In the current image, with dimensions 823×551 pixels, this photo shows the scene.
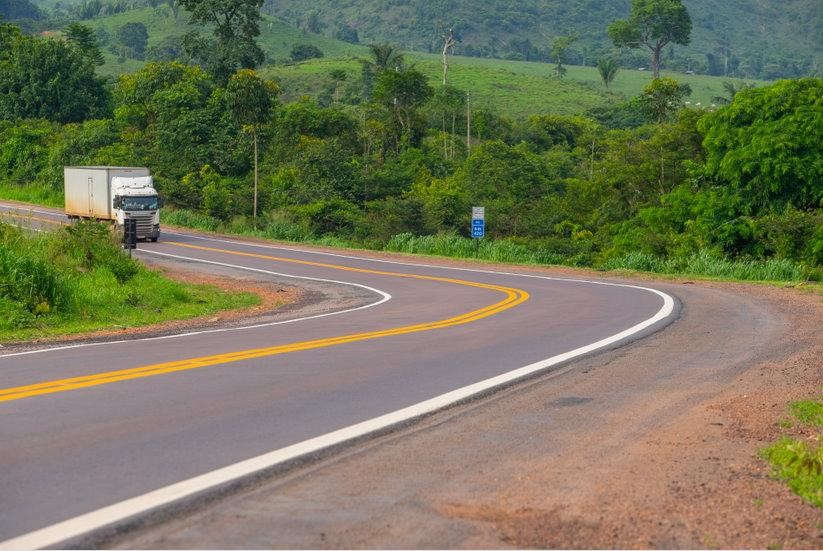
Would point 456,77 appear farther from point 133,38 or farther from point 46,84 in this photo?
point 133,38

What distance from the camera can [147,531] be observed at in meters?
5.83

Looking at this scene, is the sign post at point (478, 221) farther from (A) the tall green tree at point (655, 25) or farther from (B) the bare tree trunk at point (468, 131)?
(A) the tall green tree at point (655, 25)

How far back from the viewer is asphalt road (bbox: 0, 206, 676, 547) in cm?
680

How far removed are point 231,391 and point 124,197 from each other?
33.7 metres

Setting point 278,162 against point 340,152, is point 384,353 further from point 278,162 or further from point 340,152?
point 278,162

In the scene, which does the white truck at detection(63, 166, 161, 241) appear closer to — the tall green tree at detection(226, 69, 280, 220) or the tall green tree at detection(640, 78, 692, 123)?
the tall green tree at detection(226, 69, 280, 220)

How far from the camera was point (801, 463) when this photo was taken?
7.66 metres

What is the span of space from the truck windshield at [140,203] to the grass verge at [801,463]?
36689 mm

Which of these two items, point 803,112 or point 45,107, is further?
point 45,107

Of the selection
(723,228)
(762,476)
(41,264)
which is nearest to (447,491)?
(762,476)

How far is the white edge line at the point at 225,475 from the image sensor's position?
→ 5.75m

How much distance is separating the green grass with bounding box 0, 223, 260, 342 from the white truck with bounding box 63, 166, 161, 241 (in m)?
16.7

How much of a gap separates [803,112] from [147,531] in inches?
1475

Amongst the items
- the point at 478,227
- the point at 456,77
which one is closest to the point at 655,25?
the point at 456,77
